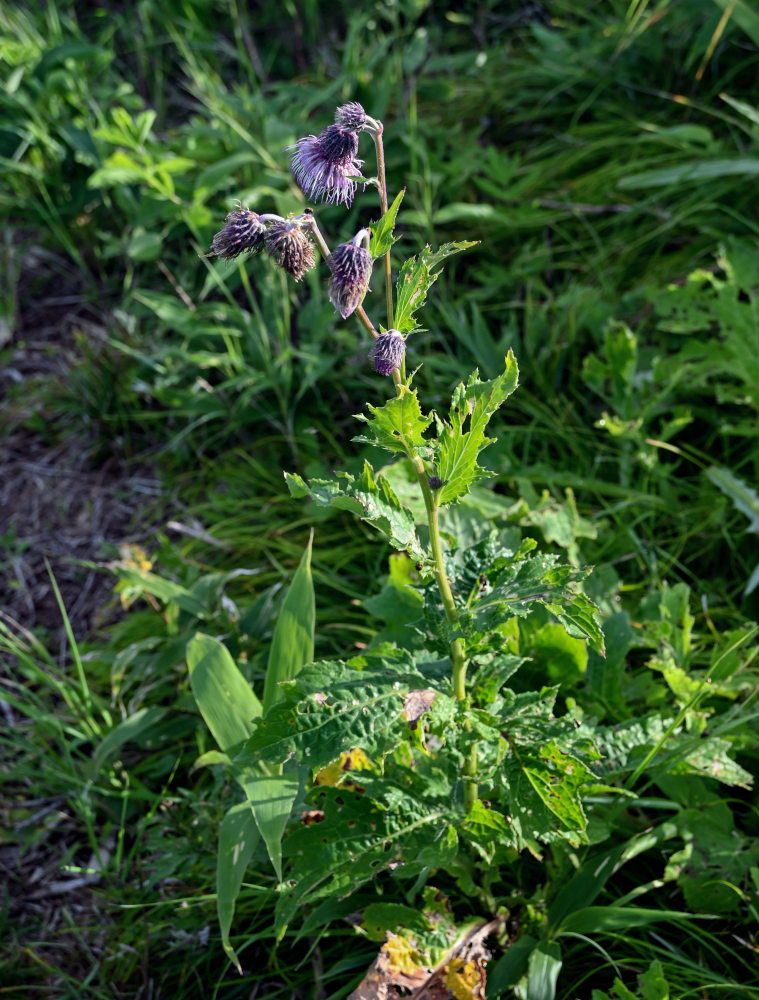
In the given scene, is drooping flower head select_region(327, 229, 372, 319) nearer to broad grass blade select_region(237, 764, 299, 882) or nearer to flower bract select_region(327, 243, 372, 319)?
flower bract select_region(327, 243, 372, 319)

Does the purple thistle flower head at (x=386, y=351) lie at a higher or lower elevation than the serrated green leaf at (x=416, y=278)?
lower

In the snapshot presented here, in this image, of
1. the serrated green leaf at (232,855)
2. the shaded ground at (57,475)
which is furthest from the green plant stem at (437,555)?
the shaded ground at (57,475)

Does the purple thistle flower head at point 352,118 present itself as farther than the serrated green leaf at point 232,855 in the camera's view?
No

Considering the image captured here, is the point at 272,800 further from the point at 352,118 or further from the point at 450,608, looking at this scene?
the point at 352,118

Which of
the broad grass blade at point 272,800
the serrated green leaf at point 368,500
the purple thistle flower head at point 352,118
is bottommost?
the broad grass blade at point 272,800

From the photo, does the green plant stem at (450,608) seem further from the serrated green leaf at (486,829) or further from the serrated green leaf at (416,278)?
the serrated green leaf at (416,278)

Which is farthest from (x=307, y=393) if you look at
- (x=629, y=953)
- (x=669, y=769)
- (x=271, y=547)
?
(x=629, y=953)

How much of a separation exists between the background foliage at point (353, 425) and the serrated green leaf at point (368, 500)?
14.3 inches

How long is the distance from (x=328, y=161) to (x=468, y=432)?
440mm

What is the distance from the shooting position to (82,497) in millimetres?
2879

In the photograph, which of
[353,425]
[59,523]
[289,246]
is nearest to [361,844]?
[289,246]

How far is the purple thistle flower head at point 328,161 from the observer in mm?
1228

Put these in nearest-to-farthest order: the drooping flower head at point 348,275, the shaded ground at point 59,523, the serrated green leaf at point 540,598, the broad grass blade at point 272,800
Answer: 1. the drooping flower head at point 348,275
2. the serrated green leaf at point 540,598
3. the broad grass blade at point 272,800
4. the shaded ground at point 59,523

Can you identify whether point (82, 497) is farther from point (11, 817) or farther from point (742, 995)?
point (742, 995)
